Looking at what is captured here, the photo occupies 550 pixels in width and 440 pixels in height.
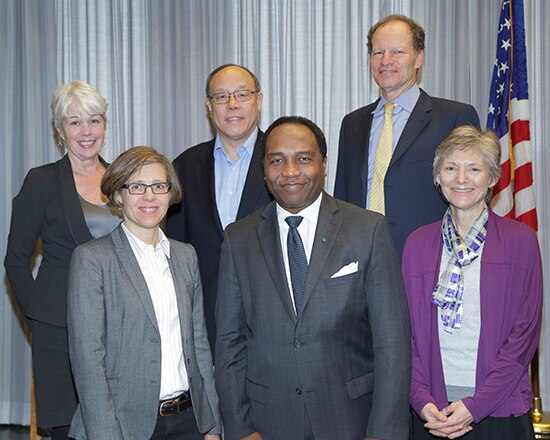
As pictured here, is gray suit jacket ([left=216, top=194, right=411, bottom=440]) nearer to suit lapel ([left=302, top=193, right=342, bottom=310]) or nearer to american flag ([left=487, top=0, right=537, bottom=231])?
suit lapel ([left=302, top=193, right=342, bottom=310])

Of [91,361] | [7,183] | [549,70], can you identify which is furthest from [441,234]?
[7,183]

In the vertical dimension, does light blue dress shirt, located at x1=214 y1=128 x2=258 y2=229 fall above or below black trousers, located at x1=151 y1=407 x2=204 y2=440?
above

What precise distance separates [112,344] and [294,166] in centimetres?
91

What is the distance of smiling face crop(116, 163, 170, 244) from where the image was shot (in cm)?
265

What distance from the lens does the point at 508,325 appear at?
105 inches

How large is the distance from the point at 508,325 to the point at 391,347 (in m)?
0.51

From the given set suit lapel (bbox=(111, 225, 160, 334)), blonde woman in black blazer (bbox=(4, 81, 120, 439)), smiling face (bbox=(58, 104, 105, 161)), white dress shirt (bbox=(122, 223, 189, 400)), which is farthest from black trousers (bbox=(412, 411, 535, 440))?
smiling face (bbox=(58, 104, 105, 161))

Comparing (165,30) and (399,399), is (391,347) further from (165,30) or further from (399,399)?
(165,30)

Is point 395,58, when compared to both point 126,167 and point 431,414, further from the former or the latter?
point 431,414

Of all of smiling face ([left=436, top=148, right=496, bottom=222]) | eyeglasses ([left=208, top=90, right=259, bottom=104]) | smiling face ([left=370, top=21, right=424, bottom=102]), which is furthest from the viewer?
eyeglasses ([left=208, top=90, right=259, bottom=104])

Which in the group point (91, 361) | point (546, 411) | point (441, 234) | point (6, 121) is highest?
point (6, 121)

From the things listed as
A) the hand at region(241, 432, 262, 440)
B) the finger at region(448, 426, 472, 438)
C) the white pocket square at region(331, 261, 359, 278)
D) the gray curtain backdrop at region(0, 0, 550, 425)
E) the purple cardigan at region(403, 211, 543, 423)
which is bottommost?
the finger at region(448, 426, 472, 438)

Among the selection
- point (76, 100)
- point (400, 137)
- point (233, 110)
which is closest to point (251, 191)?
point (233, 110)

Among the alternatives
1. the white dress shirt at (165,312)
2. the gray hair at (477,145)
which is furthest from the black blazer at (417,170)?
the white dress shirt at (165,312)
